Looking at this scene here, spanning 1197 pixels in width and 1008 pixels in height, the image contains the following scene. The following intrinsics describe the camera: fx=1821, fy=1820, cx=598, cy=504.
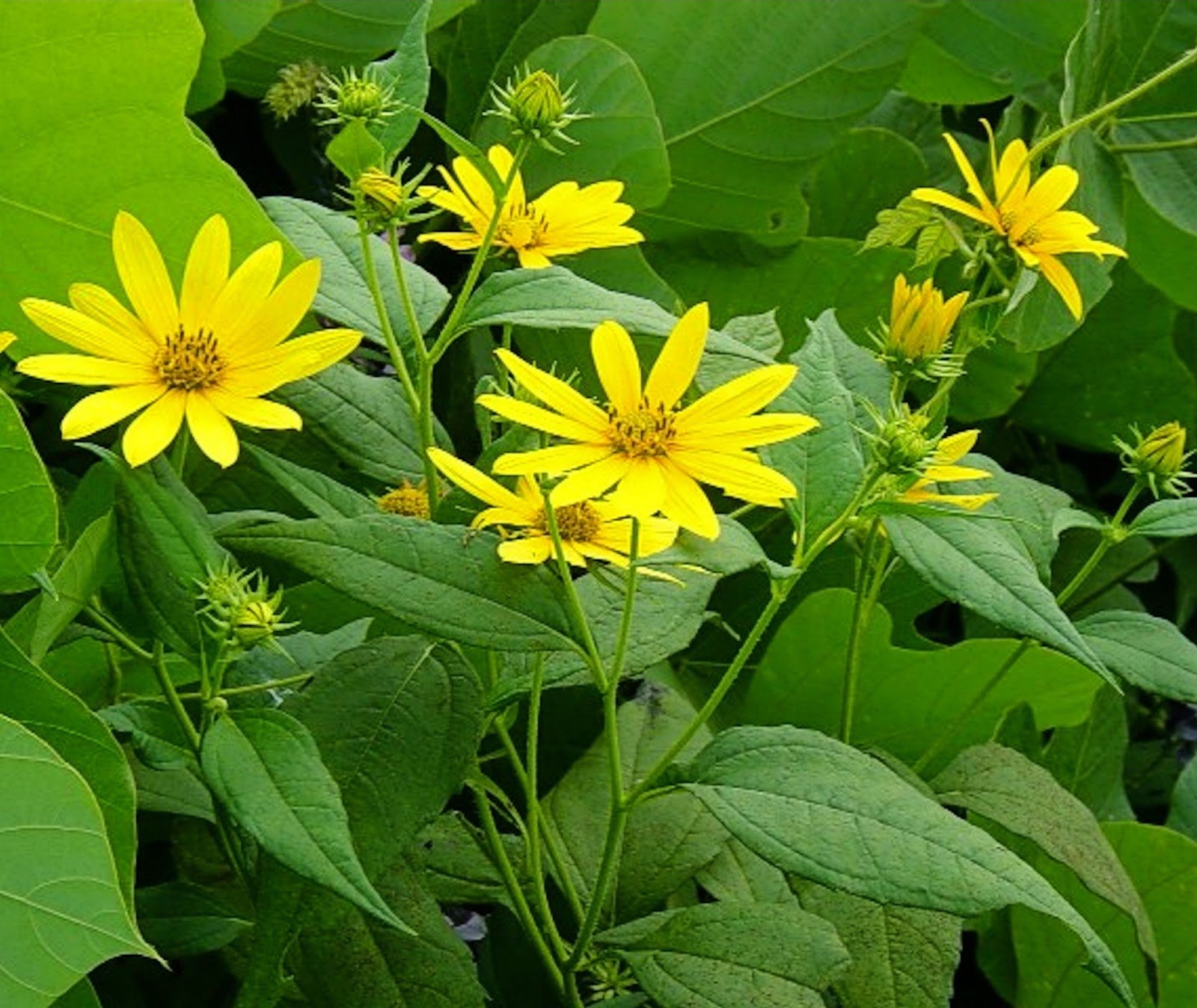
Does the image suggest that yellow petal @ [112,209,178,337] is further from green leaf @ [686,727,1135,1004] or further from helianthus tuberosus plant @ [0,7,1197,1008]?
green leaf @ [686,727,1135,1004]

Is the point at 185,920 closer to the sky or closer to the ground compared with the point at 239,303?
closer to the ground

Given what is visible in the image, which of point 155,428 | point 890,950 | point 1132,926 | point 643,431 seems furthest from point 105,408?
point 1132,926

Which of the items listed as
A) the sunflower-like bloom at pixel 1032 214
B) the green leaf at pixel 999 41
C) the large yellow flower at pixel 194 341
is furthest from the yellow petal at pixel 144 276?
the green leaf at pixel 999 41

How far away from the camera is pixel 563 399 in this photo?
0.39 metres

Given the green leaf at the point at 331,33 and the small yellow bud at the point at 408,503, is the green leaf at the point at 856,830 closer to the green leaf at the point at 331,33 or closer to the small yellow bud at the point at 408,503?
the small yellow bud at the point at 408,503

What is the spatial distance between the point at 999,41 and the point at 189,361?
501 millimetres

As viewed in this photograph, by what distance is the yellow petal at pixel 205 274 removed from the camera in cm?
39

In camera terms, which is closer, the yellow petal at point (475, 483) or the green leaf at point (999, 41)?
the yellow petal at point (475, 483)

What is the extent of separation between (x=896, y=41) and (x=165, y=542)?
423mm

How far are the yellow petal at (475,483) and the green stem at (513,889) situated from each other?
0.07 m

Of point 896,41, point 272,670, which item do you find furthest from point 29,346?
point 896,41

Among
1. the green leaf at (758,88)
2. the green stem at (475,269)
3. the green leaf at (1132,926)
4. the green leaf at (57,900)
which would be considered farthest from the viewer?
the green leaf at (758,88)

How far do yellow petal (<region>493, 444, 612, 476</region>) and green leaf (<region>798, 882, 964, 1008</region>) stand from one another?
0.14 meters

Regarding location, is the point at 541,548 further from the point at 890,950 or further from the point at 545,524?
the point at 890,950
